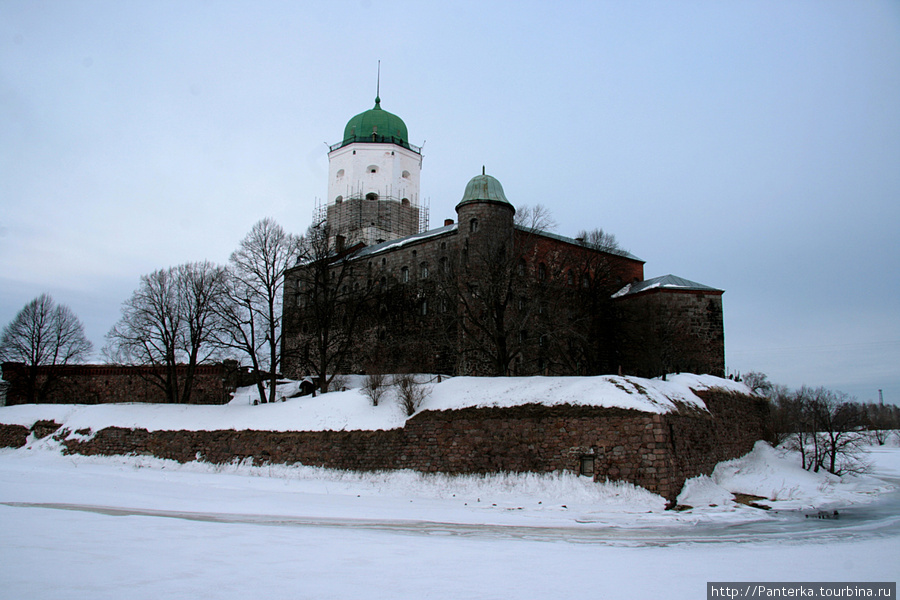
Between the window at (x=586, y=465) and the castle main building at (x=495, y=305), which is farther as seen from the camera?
the castle main building at (x=495, y=305)

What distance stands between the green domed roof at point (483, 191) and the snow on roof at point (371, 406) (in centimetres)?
1347

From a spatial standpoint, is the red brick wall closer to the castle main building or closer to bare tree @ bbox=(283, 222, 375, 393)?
bare tree @ bbox=(283, 222, 375, 393)

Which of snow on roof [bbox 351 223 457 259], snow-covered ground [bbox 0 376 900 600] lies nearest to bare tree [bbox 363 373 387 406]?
snow-covered ground [bbox 0 376 900 600]

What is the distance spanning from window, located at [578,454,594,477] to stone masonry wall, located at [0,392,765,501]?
0.09 meters

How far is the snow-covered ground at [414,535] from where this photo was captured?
746cm

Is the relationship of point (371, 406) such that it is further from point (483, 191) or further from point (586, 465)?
point (483, 191)

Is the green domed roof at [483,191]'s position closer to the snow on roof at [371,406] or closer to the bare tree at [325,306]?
the bare tree at [325,306]

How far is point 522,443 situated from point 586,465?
82.7 inches

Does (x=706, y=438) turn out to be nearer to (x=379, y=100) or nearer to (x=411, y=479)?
(x=411, y=479)

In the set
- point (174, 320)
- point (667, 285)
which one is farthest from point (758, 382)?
point (174, 320)

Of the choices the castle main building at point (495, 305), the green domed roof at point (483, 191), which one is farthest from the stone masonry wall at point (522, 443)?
the green domed roof at point (483, 191)

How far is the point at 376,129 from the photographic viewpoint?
57.3 m

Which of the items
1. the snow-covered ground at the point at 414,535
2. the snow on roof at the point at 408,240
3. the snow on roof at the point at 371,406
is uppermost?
the snow on roof at the point at 408,240

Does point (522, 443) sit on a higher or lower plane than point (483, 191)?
lower
